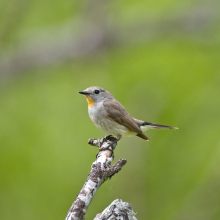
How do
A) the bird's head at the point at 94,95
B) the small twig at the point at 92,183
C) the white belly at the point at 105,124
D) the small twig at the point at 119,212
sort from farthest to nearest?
1. the bird's head at the point at 94,95
2. the white belly at the point at 105,124
3. the small twig at the point at 119,212
4. the small twig at the point at 92,183

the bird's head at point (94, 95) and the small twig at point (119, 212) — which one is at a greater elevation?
the bird's head at point (94, 95)

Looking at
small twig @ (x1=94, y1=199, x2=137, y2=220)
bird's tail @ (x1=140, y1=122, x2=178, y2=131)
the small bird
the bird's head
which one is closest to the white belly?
the small bird

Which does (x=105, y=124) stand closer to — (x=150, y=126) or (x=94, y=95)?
(x=94, y=95)

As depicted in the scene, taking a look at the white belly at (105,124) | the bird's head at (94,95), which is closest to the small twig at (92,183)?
the white belly at (105,124)

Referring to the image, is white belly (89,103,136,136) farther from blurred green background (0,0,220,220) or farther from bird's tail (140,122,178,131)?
bird's tail (140,122,178,131)

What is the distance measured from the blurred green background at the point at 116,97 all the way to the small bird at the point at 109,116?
0.23 meters

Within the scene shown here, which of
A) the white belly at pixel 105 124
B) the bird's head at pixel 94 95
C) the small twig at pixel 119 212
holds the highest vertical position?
the bird's head at pixel 94 95

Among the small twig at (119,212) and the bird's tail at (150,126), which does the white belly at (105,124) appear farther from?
the small twig at (119,212)

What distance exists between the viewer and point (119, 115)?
19.5 ft

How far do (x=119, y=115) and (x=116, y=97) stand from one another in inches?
41.4

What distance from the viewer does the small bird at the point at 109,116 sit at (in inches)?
227

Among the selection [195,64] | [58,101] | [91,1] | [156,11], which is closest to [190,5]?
[156,11]

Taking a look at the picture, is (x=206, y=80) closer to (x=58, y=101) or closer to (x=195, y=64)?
(x=195, y=64)

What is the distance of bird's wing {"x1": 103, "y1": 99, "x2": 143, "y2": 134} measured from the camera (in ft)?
19.2
